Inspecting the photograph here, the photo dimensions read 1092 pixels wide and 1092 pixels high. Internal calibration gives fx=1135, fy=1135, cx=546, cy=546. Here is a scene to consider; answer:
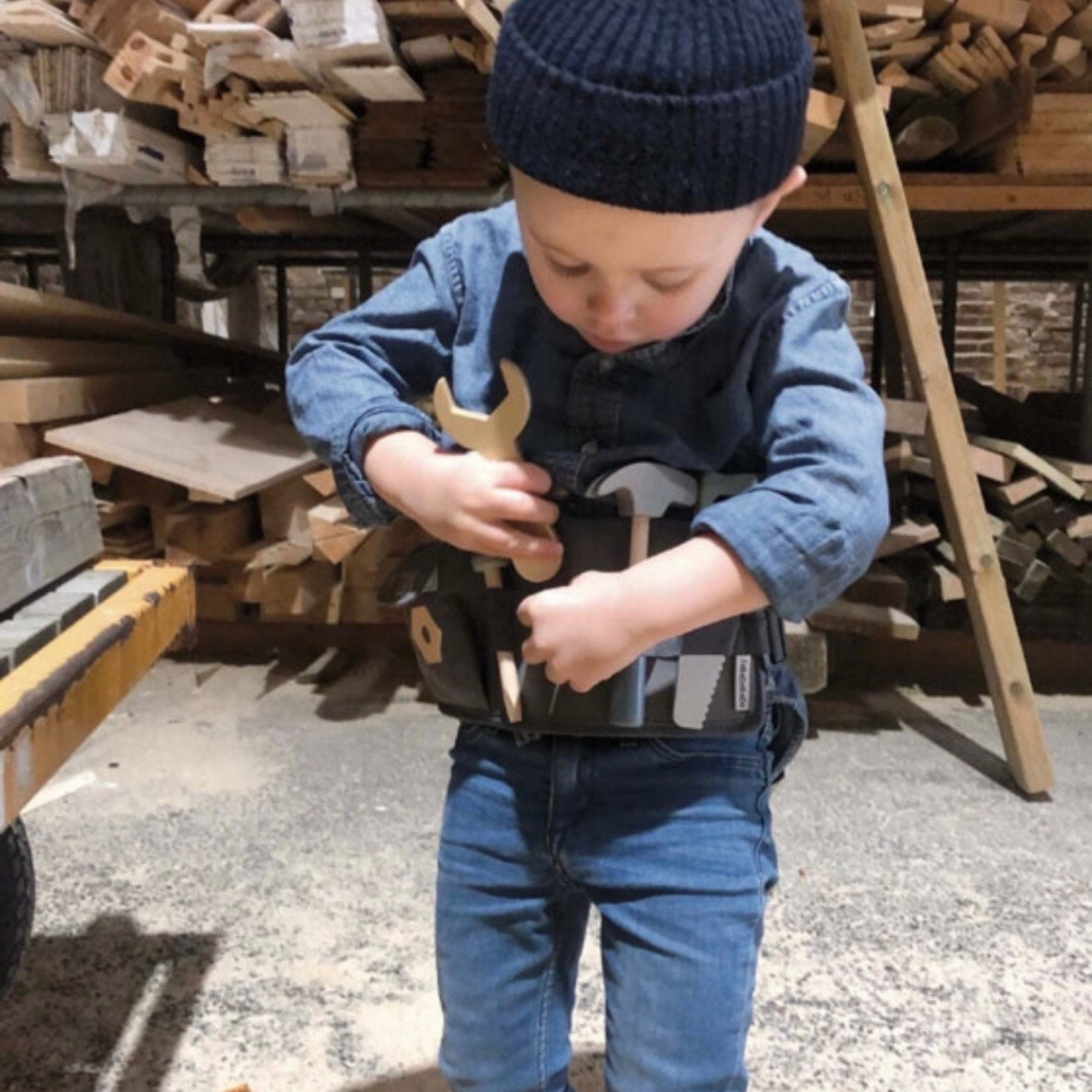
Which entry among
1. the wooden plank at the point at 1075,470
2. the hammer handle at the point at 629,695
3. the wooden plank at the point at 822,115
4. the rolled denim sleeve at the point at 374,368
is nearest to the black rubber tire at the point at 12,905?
the rolled denim sleeve at the point at 374,368

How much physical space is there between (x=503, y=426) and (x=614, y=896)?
44 centimetres

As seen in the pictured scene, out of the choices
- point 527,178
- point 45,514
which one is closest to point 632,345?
point 527,178

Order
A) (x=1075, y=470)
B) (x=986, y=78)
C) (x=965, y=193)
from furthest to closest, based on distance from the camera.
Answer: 1. (x=1075, y=470)
2. (x=965, y=193)
3. (x=986, y=78)

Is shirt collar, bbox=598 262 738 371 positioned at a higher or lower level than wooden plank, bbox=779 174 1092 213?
lower

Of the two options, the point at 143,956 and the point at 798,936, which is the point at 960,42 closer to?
the point at 798,936

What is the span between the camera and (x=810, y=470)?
88cm

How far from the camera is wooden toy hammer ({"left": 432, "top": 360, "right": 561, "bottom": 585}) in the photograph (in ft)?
3.03

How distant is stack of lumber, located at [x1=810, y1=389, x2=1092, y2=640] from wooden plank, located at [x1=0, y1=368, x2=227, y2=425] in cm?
196

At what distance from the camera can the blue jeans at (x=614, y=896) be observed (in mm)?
998

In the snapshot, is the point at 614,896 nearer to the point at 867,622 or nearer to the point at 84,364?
the point at 867,622

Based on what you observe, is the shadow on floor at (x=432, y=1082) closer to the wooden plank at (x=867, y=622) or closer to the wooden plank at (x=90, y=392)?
the wooden plank at (x=867, y=622)

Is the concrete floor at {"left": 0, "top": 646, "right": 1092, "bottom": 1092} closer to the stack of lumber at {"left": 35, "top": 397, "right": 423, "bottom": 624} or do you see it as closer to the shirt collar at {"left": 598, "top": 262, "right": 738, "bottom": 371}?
the stack of lumber at {"left": 35, "top": 397, "right": 423, "bottom": 624}

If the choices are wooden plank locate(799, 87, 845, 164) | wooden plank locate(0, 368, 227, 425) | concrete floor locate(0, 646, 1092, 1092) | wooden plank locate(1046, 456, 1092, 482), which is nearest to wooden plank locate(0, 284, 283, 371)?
wooden plank locate(0, 368, 227, 425)

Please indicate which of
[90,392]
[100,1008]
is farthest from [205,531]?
[100,1008]
